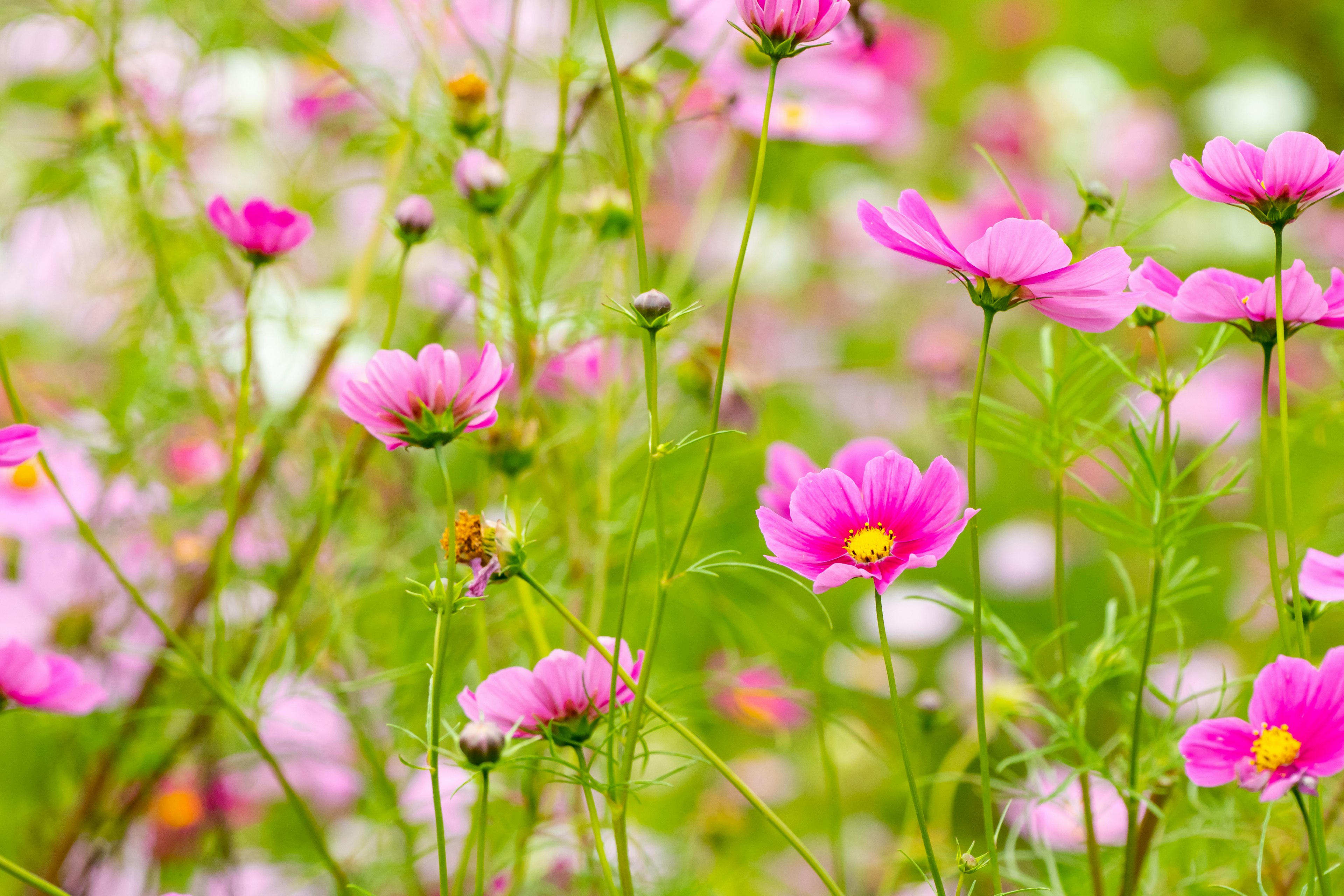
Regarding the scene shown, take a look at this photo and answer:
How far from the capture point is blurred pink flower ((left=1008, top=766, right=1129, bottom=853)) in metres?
0.45

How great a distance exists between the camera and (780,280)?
4.42 feet

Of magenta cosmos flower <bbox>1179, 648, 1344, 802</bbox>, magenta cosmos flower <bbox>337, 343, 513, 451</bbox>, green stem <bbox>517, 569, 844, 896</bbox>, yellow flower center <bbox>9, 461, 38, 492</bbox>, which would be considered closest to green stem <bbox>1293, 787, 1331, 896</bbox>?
magenta cosmos flower <bbox>1179, 648, 1344, 802</bbox>

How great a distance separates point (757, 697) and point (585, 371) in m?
0.20

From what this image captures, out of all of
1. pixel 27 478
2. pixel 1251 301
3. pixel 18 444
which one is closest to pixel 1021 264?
pixel 1251 301

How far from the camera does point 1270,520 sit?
277 mm

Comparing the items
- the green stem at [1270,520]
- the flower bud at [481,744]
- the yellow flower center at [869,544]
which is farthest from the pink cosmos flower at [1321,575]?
the flower bud at [481,744]

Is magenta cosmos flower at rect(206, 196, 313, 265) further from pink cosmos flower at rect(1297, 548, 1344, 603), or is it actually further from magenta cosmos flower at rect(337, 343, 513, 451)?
pink cosmos flower at rect(1297, 548, 1344, 603)

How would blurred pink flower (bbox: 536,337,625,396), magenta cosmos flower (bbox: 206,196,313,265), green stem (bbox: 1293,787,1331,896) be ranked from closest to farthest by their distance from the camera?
green stem (bbox: 1293,787,1331,896) → magenta cosmos flower (bbox: 206,196,313,265) → blurred pink flower (bbox: 536,337,625,396)

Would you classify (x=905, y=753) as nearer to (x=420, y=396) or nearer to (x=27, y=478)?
(x=420, y=396)

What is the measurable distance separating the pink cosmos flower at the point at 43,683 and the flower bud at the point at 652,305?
0.24 metres

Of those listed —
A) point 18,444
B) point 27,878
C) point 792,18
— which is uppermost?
point 792,18

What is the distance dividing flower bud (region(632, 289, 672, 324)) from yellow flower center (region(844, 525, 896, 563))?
9cm

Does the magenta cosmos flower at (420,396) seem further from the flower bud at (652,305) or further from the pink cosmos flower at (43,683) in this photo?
the pink cosmos flower at (43,683)

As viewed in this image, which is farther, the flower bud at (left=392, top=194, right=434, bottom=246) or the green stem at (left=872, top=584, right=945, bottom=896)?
the flower bud at (left=392, top=194, right=434, bottom=246)
